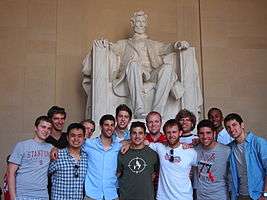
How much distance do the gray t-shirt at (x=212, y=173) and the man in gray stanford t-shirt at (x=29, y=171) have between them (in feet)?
3.97

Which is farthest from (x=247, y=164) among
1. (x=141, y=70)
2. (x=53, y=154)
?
(x=141, y=70)

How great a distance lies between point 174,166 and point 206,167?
1.00 feet

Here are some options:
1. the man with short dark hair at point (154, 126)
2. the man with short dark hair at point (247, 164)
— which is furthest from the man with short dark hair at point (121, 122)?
the man with short dark hair at point (247, 164)

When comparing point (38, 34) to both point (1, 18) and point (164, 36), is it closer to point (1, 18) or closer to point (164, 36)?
point (1, 18)

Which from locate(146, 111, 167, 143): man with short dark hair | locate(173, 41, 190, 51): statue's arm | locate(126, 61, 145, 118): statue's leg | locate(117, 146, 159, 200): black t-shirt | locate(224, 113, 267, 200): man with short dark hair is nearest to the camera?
locate(117, 146, 159, 200): black t-shirt

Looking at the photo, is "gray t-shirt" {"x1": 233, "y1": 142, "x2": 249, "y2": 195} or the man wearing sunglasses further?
"gray t-shirt" {"x1": 233, "y1": 142, "x2": 249, "y2": 195}

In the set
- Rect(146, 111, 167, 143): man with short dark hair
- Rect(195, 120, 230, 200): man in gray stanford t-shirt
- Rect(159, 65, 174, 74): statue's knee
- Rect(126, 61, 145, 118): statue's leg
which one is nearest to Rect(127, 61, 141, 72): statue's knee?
Rect(126, 61, 145, 118): statue's leg

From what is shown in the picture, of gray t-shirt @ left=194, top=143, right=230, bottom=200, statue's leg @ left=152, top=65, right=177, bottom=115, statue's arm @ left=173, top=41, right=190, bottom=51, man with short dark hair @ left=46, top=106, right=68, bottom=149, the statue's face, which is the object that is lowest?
gray t-shirt @ left=194, top=143, right=230, bottom=200

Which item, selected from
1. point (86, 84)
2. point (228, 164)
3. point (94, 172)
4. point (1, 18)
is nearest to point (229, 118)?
point (228, 164)

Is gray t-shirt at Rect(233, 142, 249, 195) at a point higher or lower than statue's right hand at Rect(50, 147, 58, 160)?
lower

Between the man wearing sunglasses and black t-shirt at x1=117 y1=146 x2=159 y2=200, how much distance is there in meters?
0.30

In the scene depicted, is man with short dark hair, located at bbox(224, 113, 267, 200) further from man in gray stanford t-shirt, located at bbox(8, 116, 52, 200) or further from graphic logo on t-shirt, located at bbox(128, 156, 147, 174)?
man in gray stanford t-shirt, located at bbox(8, 116, 52, 200)

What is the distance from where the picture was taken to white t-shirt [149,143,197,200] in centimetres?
361

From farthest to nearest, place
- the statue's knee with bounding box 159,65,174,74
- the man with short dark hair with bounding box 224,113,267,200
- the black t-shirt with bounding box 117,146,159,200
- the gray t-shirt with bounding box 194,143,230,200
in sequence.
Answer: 1. the statue's knee with bounding box 159,65,174,74
2. the gray t-shirt with bounding box 194,143,230,200
3. the man with short dark hair with bounding box 224,113,267,200
4. the black t-shirt with bounding box 117,146,159,200
